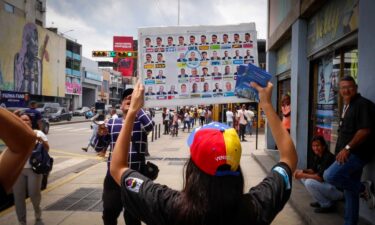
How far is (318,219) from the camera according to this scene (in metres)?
5.60

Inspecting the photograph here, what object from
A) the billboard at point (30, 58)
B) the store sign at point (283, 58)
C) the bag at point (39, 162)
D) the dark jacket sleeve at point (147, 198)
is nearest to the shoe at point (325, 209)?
the bag at point (39, 162)

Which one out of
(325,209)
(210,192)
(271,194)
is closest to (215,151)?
(210,192)

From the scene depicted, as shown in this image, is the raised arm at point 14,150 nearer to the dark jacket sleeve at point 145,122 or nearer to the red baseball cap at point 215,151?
the red baseball cap at point 215,151

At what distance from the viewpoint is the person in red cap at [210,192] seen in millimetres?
1642

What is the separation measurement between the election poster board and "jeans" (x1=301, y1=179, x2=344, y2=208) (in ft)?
9.91

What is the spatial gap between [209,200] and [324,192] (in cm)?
471

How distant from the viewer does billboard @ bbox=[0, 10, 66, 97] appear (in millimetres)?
37656

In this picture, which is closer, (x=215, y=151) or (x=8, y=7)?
(x=215, y=151)

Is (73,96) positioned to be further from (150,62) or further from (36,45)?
(150,62)

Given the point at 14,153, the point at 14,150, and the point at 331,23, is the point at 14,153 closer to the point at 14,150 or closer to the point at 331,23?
the point at 14,150

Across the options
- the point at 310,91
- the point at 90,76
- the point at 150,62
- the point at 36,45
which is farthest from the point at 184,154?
the point at 90,76

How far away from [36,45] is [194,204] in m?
45.7

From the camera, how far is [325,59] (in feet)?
25.7

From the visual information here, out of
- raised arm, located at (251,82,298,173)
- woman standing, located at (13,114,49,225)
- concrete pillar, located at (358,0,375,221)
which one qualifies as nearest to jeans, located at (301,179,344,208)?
concrete pillar, located at (358,0,375,221)
